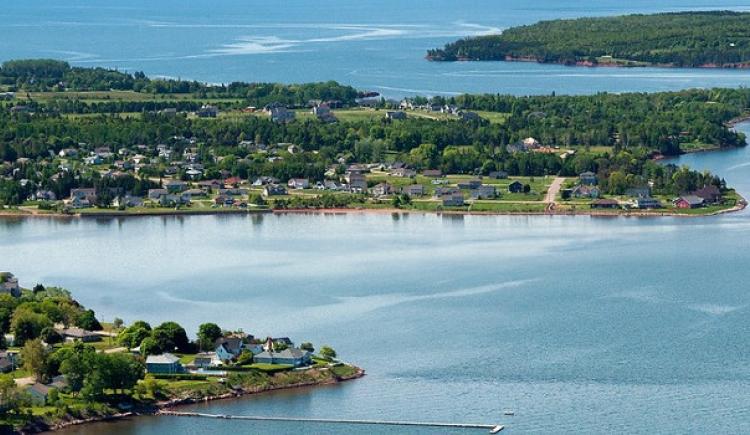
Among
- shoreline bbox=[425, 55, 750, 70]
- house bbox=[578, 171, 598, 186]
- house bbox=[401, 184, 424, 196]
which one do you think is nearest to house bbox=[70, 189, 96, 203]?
house bbox=[401, 184, 424, 196]

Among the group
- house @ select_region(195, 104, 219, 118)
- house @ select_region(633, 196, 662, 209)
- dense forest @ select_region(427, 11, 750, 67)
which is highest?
dense forest @ select_region(427, 11, 750, 67)

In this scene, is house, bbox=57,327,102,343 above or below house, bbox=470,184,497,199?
below

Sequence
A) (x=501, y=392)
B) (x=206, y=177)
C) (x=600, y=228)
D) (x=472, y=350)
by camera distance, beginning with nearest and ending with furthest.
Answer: (x=501, y=392) → (x=472, y=350) → (x=600, y=228) → (x=206, y=177)

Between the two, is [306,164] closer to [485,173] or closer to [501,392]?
[485,173]

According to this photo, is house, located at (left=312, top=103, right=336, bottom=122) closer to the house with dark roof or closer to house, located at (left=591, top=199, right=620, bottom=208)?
house, located at (left=591, top=199, right=620, bottom=208)

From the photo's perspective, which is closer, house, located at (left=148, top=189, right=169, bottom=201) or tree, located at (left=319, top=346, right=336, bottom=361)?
tree, located at (left=319, top=346, right=336, bottom=361)

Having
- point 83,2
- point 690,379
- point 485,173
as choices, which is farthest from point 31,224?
point 83,2

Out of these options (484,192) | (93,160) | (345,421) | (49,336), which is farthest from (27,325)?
(93,160)

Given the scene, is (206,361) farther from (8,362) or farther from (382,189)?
(382,189)
